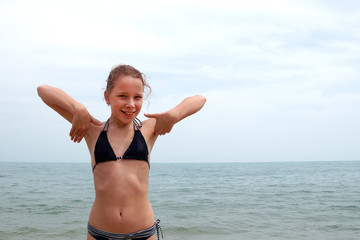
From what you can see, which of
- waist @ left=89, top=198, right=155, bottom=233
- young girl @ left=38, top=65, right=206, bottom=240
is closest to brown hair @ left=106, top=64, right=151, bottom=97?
young girl @ left=38, top=65, right=206, bottom=240

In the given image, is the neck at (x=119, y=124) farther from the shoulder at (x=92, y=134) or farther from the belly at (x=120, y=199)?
the belly at (x=120, y=199)

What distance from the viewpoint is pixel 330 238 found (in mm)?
9023

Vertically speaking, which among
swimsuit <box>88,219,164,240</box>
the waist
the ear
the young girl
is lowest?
swimsuit <box>88,219,164,240</box>

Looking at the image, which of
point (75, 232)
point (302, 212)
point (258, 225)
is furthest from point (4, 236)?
point (302, 212)

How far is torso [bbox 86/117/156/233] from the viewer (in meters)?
2.70

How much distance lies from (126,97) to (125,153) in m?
0.41

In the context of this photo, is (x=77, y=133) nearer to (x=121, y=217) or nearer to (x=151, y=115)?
(x=151, y=115)

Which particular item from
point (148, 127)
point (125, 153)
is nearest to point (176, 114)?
point (148, 127)

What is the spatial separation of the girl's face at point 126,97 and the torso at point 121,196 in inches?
8.6

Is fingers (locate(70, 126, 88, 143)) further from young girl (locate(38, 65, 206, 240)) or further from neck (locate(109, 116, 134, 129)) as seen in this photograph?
neck (locate(109, 116, 134, 129))

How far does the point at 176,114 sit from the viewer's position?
2.88 meters

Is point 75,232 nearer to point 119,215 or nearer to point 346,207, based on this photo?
point 119,215

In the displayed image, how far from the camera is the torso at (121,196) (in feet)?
8.84

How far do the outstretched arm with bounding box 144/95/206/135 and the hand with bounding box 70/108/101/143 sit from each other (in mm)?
437
